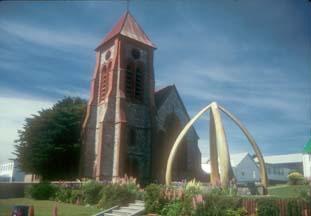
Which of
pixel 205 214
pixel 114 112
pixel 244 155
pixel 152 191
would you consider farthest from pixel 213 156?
pixel 244 155

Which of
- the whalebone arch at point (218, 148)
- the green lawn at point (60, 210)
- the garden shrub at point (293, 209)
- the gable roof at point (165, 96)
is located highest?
the gable roof at point (165, 96)

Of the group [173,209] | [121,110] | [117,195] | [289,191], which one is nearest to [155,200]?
[173,209]

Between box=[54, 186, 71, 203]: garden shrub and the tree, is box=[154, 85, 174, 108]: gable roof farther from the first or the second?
box=[54, 186, 71, 203]: garden shrub

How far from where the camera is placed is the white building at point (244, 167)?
55.1 m

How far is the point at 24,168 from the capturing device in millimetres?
31016

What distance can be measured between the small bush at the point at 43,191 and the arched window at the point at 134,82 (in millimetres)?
13114

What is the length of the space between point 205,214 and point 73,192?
12.2 meters

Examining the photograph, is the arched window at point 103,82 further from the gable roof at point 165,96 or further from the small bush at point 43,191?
the small bush at point 43,191

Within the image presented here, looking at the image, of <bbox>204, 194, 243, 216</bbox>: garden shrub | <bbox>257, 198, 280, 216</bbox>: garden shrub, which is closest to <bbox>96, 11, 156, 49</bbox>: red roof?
<bbox>204, 194, 243, 216</bbox>: garden shrub

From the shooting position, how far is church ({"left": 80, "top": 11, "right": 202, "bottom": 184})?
29.4 metres

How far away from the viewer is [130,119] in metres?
32.0

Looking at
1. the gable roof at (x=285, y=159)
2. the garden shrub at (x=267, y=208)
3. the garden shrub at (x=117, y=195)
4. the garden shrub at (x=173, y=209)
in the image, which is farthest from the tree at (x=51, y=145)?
the gable roof at (x=285, y=159)

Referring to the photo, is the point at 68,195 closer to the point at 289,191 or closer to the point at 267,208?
the point at 267,208

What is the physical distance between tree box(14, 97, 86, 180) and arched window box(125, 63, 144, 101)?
22.5 ft
